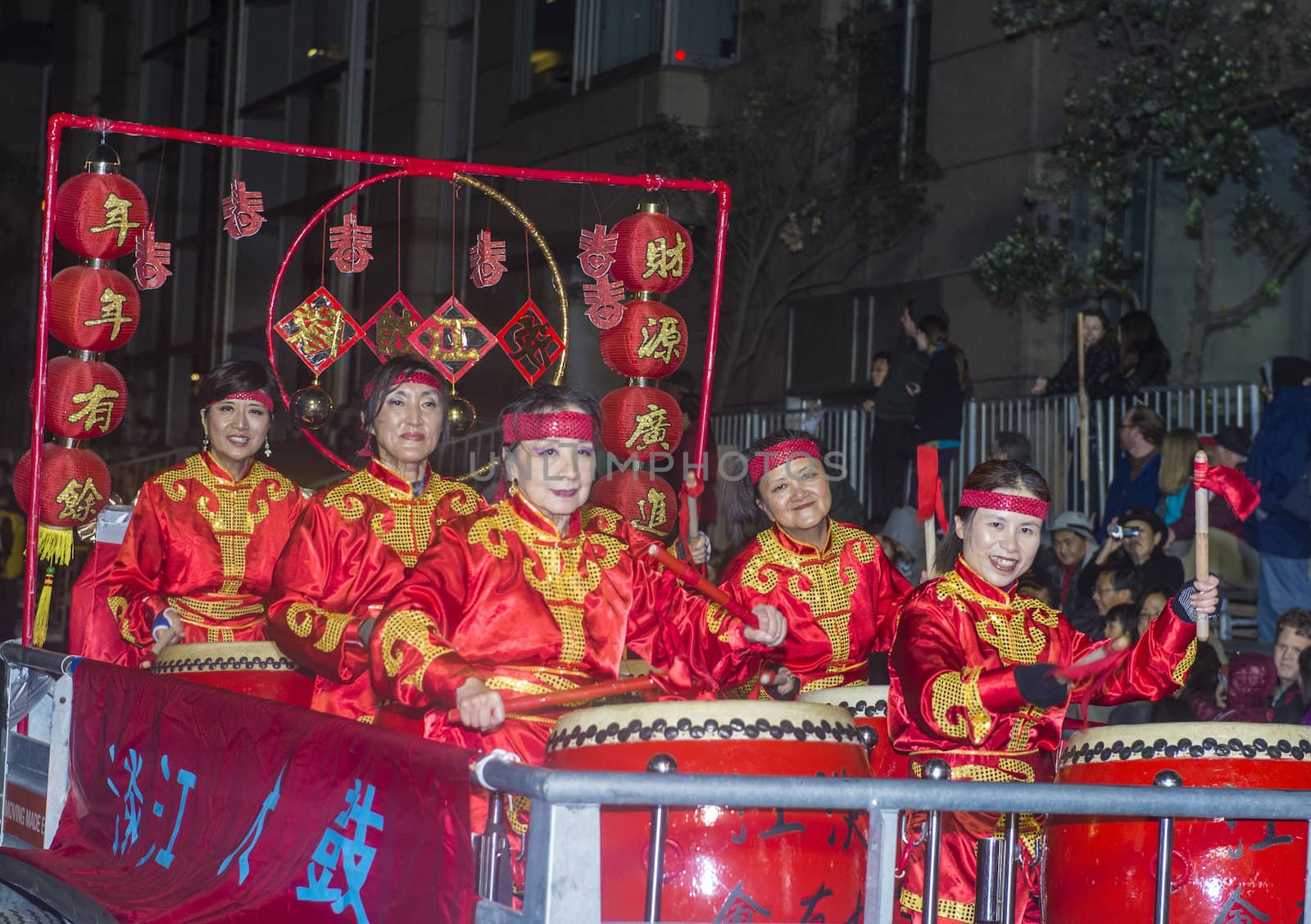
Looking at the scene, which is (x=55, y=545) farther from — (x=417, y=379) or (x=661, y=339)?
(x=661, y=339)

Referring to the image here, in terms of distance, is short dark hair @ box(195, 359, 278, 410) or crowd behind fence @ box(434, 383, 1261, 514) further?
crowd behind fence @ box(434, 383, 1261, 514)

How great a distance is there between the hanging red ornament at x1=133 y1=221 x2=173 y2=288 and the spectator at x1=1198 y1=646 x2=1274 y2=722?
4121mm

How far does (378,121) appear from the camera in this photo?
56.2ft

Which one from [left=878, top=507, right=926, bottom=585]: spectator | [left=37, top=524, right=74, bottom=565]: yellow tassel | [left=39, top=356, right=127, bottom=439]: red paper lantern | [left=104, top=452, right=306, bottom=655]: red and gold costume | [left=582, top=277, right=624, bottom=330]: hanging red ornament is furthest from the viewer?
[left=878, top=507, right=926, bottom=585]: spectator

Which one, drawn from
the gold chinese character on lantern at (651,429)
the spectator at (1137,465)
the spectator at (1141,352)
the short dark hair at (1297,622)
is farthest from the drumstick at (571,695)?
the spectator at (1141,352)

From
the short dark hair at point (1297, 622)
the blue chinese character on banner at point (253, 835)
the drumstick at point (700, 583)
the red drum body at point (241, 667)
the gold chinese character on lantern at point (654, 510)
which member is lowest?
the blue chinese character on banner at point (253, 835)

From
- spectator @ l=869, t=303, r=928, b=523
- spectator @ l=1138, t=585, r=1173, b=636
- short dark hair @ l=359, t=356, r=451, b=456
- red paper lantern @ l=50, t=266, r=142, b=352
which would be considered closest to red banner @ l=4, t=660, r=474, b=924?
short dark hair @ l=359, t=356, r=451, b=456

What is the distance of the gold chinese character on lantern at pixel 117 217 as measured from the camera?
658 cm

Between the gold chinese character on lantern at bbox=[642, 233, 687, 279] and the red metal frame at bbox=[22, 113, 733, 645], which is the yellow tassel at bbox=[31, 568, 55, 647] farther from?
the gold chinese character on lantern at bbox=[642, 233, 687, 279]

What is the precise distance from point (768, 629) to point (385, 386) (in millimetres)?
1766

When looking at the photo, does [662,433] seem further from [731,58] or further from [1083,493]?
[731,58]

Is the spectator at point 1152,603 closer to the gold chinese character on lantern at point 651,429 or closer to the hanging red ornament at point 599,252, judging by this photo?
the gold chinese character on lantern at point 651,429

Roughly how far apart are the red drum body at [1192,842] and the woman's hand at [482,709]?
3.48 feet

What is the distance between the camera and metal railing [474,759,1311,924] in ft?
7.39
